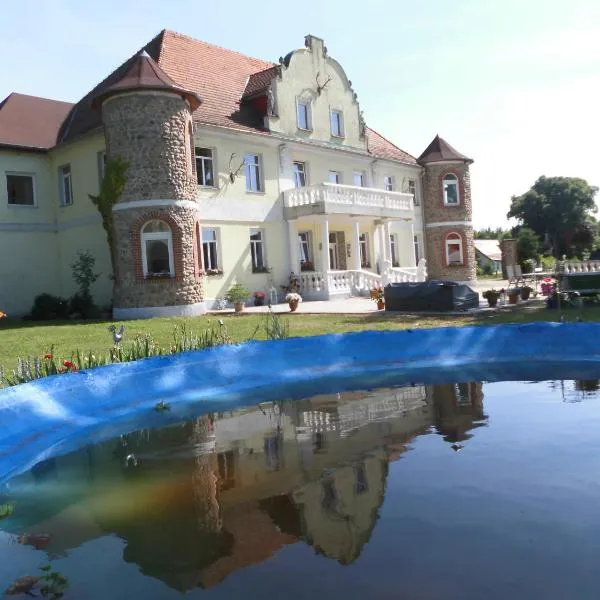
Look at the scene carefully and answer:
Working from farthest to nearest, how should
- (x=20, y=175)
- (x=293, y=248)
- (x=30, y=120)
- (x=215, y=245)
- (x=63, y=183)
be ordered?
1. (x=30, y=120)
2. (x=293, y=248)
3. (x=63, y=183)
4. (x=20, y=175)
5. (x=215, y=245)

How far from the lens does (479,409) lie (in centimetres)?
827

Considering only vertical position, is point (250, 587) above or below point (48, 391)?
below

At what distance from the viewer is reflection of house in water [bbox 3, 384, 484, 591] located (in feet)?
14.6

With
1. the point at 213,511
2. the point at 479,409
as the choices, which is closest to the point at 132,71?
the point at 479,409

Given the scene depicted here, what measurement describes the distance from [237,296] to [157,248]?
3.20 metres

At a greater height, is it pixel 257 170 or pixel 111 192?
pixel 257 170

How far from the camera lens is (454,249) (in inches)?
1369

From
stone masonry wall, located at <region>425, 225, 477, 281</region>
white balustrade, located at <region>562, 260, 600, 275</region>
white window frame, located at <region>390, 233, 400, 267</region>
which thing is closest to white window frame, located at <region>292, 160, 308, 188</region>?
white window frame, located at <region>390, 233, 400, 267</region>

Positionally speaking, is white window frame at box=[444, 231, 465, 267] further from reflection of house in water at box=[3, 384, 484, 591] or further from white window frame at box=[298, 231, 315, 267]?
reflection of house in water at box=[3, 384, 484, 591]

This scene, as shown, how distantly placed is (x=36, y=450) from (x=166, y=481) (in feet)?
7.18

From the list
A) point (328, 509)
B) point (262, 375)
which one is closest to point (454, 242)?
point (262, 375)

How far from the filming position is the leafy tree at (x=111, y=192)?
20.8 metres

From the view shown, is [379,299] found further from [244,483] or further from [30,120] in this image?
[30,120]

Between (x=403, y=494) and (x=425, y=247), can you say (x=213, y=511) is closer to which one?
(x=403, y=494)
